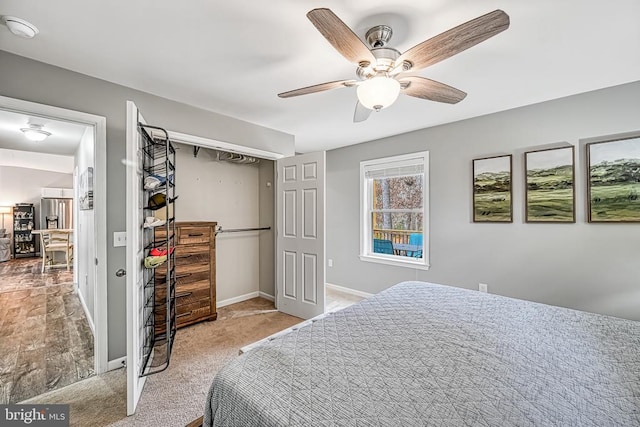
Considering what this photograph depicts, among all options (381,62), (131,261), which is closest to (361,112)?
(381,62)

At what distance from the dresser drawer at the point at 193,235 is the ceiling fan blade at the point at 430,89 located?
8.81ft

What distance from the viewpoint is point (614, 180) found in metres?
2.41

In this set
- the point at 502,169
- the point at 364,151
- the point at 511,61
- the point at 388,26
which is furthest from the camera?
the point at 364,151

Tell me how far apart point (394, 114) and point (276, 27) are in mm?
1869

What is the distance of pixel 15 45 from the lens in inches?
72.0

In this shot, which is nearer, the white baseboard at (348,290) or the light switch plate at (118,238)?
the light switch plate at (118,238)

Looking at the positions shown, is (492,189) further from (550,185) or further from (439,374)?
(439,374)

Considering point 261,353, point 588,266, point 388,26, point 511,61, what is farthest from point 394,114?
point 261,353

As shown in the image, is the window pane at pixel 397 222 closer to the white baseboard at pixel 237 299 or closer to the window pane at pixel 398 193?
the window pane at pixel 398 193

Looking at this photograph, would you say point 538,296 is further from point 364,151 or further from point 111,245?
point 111,245

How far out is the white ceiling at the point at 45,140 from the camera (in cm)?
290

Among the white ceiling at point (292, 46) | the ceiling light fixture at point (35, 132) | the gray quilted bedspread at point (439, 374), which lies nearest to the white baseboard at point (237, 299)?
the white ceiling at point (292, 46)

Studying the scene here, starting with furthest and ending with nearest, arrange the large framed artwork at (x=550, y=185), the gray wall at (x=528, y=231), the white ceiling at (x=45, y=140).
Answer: the white ceiling at (x=45, y=140), the large framed artwork at (x=550, y=185), the gray wall at (x=528, y=231)

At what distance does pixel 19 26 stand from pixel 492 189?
13.5ft
